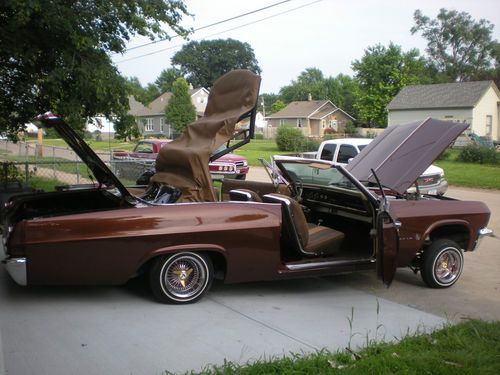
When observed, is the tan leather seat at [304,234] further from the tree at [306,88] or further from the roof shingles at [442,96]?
the tree at [306,88]

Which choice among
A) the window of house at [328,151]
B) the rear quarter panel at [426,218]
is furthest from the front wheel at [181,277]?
the window of house at [328,151]

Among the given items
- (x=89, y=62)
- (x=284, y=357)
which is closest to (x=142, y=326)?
(x=284, y=357)

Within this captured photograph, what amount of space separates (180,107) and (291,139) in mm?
25452

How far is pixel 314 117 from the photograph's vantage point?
7081 cm

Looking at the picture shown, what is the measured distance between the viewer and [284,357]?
150 inches

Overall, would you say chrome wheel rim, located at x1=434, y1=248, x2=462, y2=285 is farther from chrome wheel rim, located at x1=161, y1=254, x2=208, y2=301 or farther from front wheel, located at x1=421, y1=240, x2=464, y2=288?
chrome wheel rim, located at x1=161, y1=254, x2=208, y2=301

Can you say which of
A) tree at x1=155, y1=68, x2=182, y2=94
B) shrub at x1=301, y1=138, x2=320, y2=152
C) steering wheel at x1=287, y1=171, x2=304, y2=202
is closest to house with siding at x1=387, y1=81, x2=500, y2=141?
shrub at x1=301, y1=138, x2=320, y2=152

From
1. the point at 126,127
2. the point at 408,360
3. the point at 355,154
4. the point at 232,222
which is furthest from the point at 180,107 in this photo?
the point at 408,360

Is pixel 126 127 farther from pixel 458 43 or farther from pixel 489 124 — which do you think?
pixel 458 43

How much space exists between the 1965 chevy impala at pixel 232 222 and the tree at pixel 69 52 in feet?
12.1

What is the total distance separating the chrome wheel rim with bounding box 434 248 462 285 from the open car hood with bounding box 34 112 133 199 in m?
3.52

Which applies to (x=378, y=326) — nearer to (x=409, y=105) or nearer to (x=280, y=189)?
(x=280, y=189)

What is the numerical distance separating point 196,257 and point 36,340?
1.57 metres

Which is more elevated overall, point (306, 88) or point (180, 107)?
point (306, 88)
